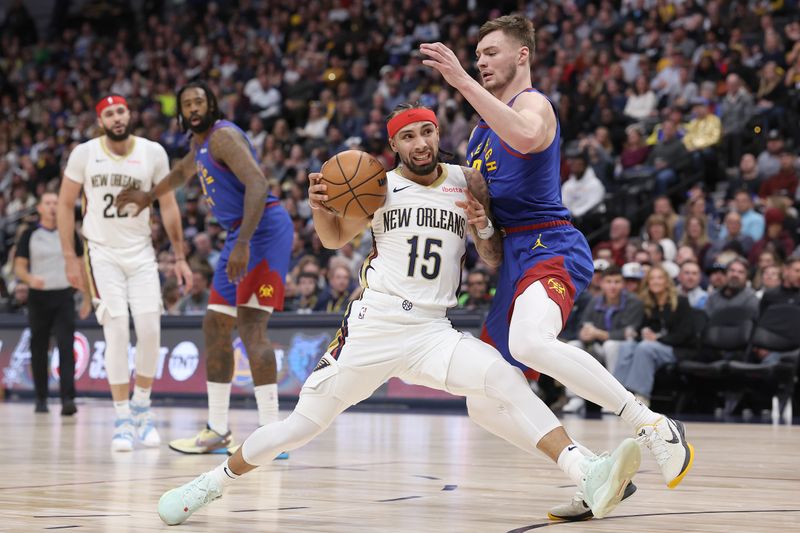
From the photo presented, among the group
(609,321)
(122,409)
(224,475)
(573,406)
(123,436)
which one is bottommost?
Answer: (573,406)

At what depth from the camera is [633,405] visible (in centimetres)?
455

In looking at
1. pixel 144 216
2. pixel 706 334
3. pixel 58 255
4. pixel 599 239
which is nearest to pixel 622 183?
pixel 599 239

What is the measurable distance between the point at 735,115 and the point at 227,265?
379 inches

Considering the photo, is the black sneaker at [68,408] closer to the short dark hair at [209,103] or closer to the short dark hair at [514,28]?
the short dark hair at [209,103]

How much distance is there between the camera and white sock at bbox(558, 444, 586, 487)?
4.25m

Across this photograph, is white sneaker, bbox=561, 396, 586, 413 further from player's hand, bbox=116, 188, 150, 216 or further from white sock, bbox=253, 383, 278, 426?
player's hand, bbox=116, 188, 150, 216

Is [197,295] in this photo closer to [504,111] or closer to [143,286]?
[143,286]

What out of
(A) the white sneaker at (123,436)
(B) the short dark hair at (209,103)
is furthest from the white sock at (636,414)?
(A) the white sneaker at (123,436)

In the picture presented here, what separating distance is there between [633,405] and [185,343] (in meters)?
9.57

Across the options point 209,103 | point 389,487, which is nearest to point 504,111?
point 389,487

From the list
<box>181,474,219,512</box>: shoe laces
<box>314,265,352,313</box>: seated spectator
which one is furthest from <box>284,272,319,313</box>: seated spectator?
<box>181,474,219,512</box>: shoe laces

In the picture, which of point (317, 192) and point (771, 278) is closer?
point (317, 192)

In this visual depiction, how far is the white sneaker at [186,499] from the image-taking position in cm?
429

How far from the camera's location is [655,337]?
38.4 feet
